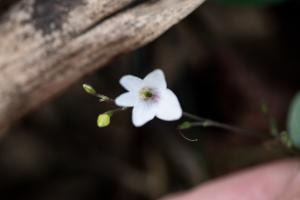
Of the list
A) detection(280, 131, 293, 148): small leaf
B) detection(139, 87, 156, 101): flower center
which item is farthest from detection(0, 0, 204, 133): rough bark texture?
detection(280, 131, 293, 148): small leaf

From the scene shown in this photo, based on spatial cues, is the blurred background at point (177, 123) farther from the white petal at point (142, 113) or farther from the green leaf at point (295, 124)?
the white petal at point (142, 113)

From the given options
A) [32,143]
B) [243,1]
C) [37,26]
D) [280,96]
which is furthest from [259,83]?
[37,26]

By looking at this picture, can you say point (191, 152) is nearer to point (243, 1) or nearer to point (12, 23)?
point (243, 1)

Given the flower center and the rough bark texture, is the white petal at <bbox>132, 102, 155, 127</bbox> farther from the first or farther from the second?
the rough bark texture

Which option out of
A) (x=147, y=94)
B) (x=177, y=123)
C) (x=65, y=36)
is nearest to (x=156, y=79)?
(x=147, y=94)

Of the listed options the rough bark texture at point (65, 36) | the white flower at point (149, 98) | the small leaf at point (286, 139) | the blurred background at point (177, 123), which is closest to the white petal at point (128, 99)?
the white flower at point (149, 98)

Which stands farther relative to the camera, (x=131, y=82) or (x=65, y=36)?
(x=65, y=36)

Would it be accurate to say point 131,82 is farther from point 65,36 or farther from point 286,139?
point 286,139

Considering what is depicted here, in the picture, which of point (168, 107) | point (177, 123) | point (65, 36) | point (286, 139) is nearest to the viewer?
point (168, 107)
